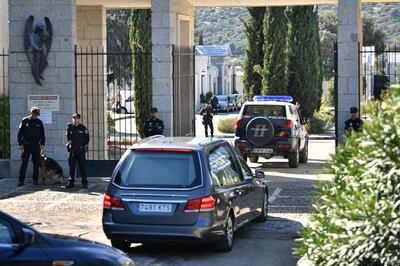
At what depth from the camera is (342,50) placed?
2064cm

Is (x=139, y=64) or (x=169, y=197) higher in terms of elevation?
(x=139, y=64)

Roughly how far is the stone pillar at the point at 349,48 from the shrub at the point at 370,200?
1120cm

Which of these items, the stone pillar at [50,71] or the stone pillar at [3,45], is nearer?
the stone pillar at [50,71]

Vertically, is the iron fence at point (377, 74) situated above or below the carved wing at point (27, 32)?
below

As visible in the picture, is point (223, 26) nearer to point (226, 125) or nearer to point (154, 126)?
point (226, 125)

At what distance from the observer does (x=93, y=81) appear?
2603 cm

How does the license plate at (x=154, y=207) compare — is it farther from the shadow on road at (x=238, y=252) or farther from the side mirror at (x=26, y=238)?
the side mirror at (x=26, y=238)

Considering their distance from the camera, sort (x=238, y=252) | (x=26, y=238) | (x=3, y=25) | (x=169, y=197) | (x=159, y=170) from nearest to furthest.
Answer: (x=26, y=238) < (x=169, y=197) < (x=159, y=170) < (x=238, y=252) < (x=3, y=25)

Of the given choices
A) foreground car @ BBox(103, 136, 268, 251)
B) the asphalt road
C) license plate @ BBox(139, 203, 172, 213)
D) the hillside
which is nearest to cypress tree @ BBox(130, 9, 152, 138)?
the asphalt road

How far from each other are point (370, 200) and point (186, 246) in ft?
16.1

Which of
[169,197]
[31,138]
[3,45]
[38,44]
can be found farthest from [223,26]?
[169,197]

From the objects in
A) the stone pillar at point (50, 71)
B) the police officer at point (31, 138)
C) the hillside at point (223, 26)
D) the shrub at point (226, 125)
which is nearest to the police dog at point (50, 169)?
the police officer at point (31, 138)

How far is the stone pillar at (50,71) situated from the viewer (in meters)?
21.3

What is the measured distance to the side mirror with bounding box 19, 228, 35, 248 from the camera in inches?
308
